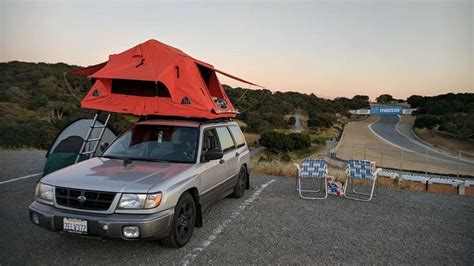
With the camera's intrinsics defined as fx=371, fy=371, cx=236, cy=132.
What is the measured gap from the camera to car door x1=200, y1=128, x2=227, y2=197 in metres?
5.41

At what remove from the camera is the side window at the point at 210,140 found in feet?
19.2

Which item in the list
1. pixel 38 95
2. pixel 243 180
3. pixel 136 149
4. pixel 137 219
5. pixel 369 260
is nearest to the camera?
pixel 137 219

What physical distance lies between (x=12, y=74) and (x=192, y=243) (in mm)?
35653

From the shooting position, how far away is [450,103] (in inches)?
2955

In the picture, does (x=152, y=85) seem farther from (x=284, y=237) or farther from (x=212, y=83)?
(x=284, y=237)

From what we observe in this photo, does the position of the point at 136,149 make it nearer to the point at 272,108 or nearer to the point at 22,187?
the point at 22,187

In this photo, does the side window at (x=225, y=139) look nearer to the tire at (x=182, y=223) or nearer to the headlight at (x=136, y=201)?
the tire at (x=182, y=223)

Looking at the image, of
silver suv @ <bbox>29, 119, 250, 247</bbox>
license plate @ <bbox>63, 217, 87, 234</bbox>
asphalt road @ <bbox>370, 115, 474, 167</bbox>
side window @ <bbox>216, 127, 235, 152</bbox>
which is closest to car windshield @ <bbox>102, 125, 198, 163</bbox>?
silver suv @ <bbox>29, 119, 250, 247</bbox>

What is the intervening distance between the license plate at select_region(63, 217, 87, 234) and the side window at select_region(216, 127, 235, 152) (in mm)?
2942

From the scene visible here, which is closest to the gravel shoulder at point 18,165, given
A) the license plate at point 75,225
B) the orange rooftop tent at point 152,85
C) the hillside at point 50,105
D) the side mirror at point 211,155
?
the hillside at point 50,105

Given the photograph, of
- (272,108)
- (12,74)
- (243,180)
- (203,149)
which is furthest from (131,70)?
(272,108)

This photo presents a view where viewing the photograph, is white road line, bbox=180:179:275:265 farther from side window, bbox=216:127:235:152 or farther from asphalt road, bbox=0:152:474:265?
side window, bbox=216:127:235:152

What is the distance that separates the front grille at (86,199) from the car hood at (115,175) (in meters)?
0.05

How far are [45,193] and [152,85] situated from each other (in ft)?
10.6
